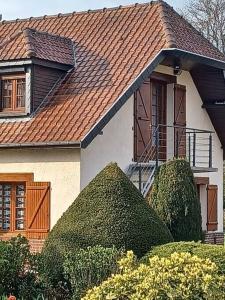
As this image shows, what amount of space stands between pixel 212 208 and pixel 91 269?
495 inches

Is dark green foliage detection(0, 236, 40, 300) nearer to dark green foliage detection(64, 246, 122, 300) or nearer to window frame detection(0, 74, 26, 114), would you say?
dark green foliage detection(64, 246, 122, 300)

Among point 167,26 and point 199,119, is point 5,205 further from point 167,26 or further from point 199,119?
point 199,119

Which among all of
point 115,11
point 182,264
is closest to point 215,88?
point 115,11

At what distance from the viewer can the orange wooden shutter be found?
19.2m

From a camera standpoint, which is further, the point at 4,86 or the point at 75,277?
the point at 4,86

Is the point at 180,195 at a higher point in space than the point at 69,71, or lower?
lower

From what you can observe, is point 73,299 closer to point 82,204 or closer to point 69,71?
point 82,204

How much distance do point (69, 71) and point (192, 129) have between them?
380 cm

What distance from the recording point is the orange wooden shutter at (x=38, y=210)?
1922cm

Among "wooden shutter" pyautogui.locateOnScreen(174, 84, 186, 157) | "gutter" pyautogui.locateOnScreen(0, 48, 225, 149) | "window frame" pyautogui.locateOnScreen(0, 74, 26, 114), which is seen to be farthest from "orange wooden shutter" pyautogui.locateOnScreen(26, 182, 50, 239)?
"wooden shutter" pyautogui.locateOnScreen(174, 84, 186, 157)

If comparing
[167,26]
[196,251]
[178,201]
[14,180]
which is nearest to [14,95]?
[14,180]

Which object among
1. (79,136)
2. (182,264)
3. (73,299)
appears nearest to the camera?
(182,264)

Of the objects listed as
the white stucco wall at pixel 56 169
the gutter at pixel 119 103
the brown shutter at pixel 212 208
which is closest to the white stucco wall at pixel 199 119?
the brown shutter at pixel 212 208

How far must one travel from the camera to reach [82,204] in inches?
538
